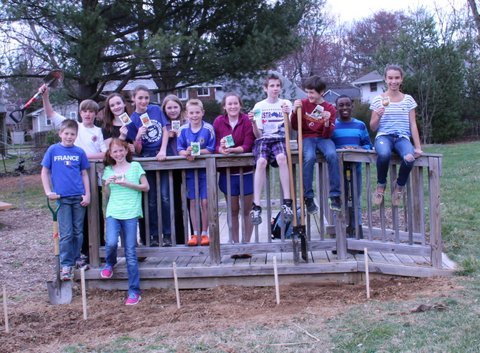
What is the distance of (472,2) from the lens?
22234mm

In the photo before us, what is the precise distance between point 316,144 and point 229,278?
1.59 metres

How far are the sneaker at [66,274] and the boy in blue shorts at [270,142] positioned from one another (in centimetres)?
186

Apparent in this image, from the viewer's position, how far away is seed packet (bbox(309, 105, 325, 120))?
18.5ft

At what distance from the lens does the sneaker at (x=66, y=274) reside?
5720 mm

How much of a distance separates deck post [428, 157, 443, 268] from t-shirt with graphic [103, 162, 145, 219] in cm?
279

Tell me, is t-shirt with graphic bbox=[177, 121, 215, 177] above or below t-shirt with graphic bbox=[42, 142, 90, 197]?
above

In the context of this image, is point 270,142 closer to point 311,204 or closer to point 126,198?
point 311,204

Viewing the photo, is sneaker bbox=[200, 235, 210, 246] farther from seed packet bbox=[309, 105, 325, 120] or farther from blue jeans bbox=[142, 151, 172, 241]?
seed packet bbox=[309, 105, 325, 120]

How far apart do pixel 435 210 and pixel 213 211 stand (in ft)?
7.13

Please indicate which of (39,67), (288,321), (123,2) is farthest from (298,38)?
(288,321)

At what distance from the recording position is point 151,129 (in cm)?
615

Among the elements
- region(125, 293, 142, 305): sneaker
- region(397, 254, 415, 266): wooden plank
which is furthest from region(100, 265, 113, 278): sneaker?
region(397, 254, 415, 266): wooden plank

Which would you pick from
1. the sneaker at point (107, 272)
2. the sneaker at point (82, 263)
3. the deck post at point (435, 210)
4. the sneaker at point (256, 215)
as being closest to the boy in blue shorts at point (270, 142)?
the sneaker at point (256, 215)

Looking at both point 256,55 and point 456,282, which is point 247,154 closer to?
point 456,282
